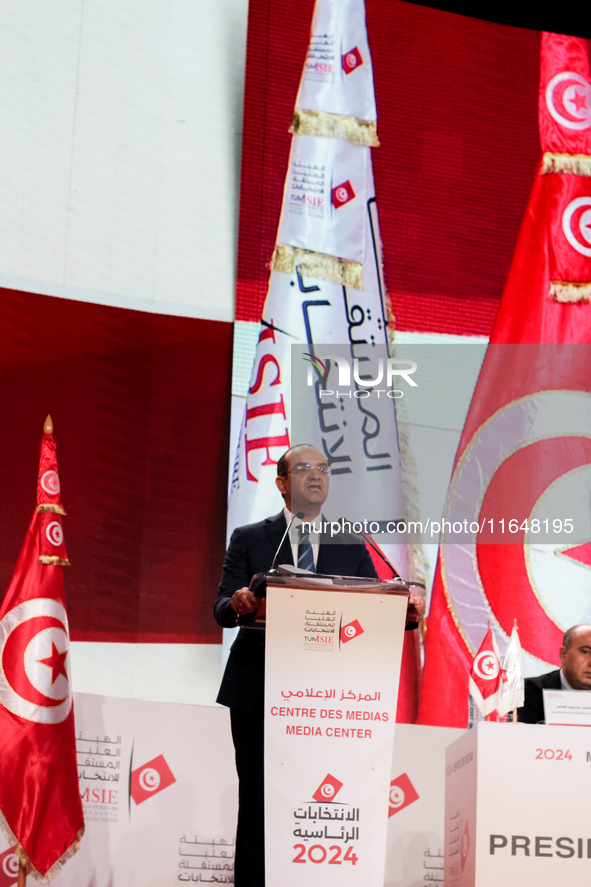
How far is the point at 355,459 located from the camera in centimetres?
405

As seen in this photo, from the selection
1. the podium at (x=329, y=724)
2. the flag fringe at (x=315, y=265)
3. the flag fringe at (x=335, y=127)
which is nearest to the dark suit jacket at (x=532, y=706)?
the podium at (x=329, y=724)

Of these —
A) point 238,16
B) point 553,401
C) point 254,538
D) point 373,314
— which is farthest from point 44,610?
point 238,16

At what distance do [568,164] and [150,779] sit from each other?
3.37m

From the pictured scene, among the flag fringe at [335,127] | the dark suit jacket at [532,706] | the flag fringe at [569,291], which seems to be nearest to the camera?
the dark suit jacket at [532,706]

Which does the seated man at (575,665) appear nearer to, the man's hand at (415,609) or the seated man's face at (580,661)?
the seated man's face at (580,661)

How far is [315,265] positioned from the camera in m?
4.12

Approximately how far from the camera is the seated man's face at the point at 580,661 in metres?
3.10

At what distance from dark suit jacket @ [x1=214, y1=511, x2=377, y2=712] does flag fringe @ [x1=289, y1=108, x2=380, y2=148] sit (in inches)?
88.0

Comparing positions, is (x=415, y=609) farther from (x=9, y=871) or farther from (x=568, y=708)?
(x=9, y=871)

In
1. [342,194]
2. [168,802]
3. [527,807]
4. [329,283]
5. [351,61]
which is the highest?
[351,61]

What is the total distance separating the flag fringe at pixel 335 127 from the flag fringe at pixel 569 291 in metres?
1.08

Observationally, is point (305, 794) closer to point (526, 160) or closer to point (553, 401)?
point (553, 401)

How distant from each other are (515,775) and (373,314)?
8.17ft

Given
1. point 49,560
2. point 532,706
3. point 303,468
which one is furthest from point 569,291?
point 49,560
